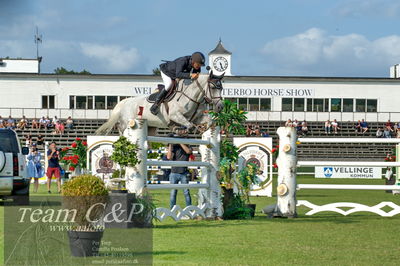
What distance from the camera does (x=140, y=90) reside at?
6575 cm

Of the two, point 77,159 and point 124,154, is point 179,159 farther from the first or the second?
point 77,159

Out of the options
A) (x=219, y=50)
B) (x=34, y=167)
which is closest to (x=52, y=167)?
(x=34, y=167)

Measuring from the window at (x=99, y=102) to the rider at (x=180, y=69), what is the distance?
4573cm

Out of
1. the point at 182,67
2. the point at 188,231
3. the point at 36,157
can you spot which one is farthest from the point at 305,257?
the point at 36,157

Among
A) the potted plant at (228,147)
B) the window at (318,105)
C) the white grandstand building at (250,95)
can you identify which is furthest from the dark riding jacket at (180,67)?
the window at (318,105)

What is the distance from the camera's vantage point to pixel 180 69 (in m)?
18.1

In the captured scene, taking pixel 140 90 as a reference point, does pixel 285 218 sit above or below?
below

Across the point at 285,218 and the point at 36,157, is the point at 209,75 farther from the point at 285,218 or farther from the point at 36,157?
the point at 36,157

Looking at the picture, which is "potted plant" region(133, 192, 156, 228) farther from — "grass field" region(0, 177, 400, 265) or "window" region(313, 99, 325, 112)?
"window" region(313, 99, 325, 112)

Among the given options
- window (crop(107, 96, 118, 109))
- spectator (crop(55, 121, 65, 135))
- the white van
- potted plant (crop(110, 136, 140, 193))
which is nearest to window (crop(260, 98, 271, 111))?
window (crop(107, 96, 118, 109))

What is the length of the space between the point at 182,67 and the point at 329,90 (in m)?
50.2

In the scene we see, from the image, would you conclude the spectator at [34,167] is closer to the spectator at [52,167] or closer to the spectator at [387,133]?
the spectator at [52,167]

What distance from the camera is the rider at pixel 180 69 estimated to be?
17781 mm

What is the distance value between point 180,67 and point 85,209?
1028 centimetres
